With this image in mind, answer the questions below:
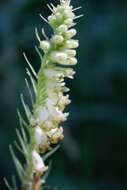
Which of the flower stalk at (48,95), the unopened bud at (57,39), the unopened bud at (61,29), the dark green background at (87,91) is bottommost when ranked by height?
the dark green background at (87,91)

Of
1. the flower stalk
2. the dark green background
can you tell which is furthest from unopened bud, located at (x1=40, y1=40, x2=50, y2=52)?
the dark green background

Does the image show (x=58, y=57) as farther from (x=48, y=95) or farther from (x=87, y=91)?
(x=87, y=91)

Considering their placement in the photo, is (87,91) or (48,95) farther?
(87,91)

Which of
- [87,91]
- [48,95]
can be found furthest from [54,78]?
[87,91]

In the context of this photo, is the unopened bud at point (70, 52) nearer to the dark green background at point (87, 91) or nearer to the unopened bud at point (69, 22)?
the unopened bud at point (69, 22)

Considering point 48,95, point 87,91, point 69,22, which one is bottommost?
point 87,91

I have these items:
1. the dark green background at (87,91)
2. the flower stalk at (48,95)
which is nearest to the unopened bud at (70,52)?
the flower stalk at (48,95)

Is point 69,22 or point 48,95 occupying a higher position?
point 69,22

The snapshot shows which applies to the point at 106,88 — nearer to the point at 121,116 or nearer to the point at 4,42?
the point at 121,116
